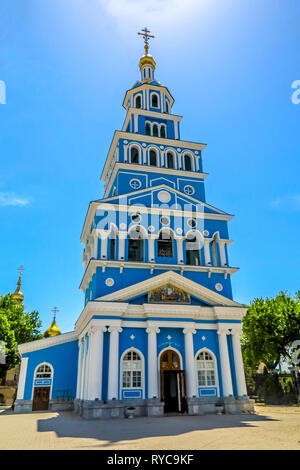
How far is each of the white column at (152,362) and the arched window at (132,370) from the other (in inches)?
27.0

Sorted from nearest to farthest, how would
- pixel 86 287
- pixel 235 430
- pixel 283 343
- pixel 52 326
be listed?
1. pixel 235 430
2. pixel 86 287
3. pixel 283 343
4. pixel 52 326

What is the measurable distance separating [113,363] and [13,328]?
22637 mm

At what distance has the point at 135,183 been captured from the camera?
83.7ft

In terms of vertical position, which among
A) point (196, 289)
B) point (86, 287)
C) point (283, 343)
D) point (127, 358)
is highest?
point (86, 287)

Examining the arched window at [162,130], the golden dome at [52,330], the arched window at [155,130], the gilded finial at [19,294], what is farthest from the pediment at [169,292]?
the gilded finial at [19,294]

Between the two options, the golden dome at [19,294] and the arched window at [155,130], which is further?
the golden dome at [19,294]

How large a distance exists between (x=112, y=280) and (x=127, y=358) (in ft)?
14.8

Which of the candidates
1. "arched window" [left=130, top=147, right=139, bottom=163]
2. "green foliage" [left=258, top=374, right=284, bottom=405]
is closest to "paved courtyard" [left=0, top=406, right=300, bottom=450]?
"green foliage" [left=258, top=374, right=284, bottom=405]

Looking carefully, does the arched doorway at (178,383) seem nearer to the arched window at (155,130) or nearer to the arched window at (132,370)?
the arched window at (132,370)

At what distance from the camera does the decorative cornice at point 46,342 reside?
78.2 ft
